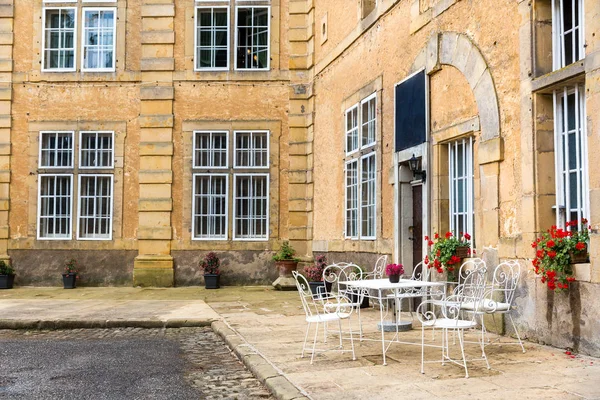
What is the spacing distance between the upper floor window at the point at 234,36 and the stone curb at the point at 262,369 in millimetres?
7915

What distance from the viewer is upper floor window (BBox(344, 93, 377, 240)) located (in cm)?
1090

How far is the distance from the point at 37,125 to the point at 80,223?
7.34 feet

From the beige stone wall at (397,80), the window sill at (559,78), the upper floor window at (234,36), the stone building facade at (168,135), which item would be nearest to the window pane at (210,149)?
the stone building facade at (168,135)

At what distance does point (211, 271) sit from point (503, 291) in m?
7.83

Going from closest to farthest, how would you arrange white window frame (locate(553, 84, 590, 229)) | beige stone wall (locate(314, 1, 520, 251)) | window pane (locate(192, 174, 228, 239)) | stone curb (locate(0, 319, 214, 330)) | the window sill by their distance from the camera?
the window sill, white window frame (locate(553, 84, 590, 229)), beige stone wall (locate(314, 1, 520, 251)), stone curb (locate(0, 319, 214, 330)), window pane (locate(192, 174, 228, 239))

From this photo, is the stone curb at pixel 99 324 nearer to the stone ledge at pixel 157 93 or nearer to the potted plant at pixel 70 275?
the potted plant at pixel 70 275

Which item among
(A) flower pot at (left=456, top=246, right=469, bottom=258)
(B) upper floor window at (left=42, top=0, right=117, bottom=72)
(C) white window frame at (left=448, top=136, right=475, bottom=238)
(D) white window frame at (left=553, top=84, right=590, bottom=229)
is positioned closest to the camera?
(D) white window frame at (left=553, top=84, right=590, bottom=229)

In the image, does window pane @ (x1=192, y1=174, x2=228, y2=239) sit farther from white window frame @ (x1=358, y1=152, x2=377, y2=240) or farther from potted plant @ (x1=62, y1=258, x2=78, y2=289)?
white window frame @ (x1=358, y1=152, x2=377, y2=240)

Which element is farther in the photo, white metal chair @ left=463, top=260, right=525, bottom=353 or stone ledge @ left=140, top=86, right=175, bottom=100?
stone ledge @ left=140, top=86, right=175, bottom=100

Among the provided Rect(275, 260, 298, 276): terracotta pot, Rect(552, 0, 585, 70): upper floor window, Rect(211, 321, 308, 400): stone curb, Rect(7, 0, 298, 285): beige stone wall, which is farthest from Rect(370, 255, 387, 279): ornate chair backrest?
Rect(7, 0, 298, 285): beige stone wall

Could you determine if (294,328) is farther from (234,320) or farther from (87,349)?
(87,349)

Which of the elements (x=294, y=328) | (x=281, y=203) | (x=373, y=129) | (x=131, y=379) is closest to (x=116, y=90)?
(x=281, y=203)

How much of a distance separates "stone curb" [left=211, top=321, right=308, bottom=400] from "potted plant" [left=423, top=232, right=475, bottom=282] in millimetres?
2481

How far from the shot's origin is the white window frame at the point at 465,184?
823cm
